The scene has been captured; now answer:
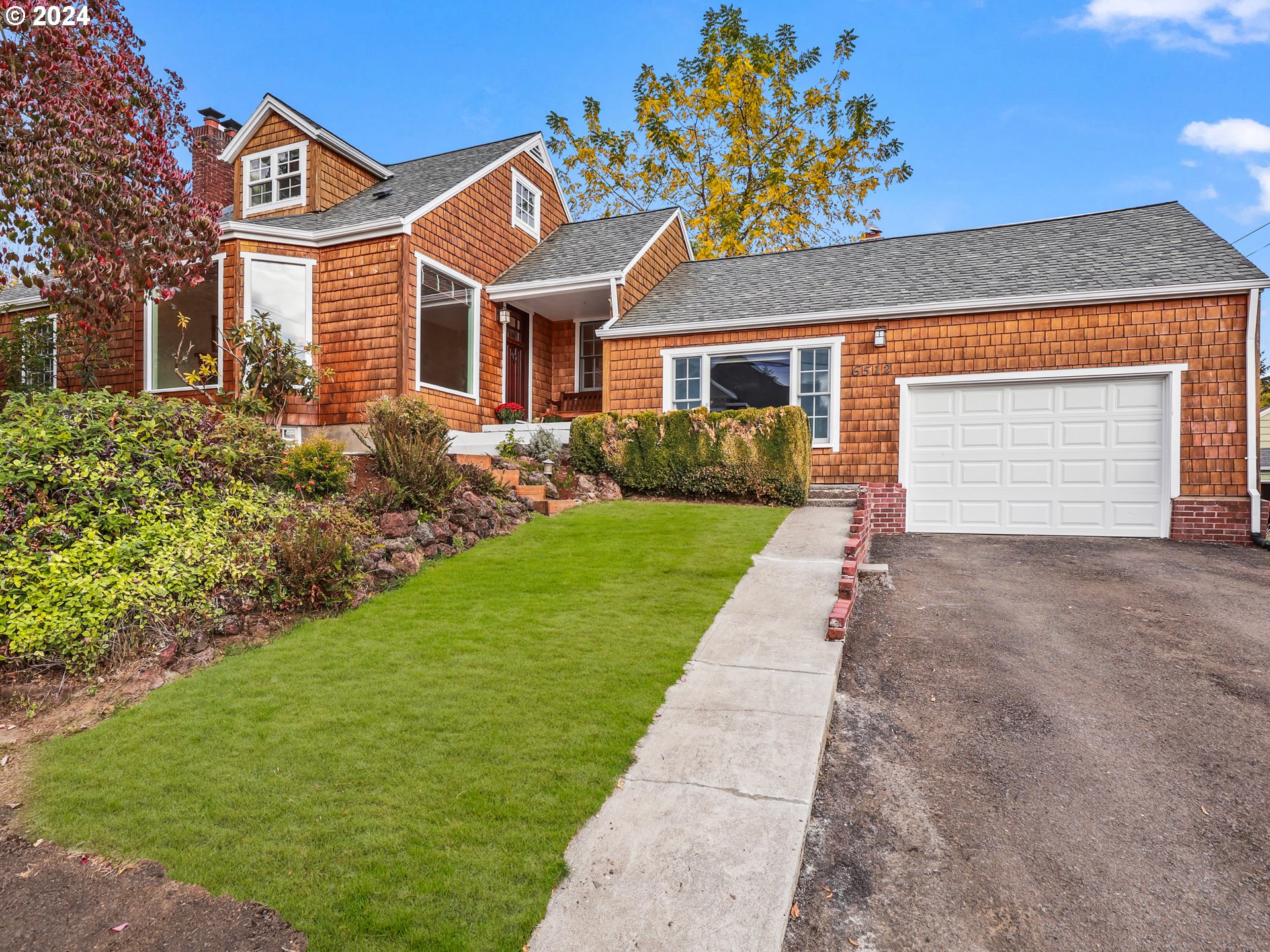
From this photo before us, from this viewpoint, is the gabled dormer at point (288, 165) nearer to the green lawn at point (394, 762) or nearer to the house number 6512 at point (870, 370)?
the house number 6512 at point (870, 370)

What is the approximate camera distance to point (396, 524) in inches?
267

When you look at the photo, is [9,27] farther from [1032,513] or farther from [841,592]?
[1032,513]

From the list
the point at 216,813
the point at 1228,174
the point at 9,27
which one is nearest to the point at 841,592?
the point at 216,813

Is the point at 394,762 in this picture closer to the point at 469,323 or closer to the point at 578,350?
the point at 469,323

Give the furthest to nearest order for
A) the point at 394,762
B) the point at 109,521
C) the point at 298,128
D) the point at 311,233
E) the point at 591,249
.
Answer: the point at 591,249 < the point at 298,128 < the point at 311,233 < the point at 109,521 < the point at 394,762

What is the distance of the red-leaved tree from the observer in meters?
7.36

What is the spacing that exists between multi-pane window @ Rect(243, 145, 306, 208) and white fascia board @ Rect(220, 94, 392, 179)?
1.20ft

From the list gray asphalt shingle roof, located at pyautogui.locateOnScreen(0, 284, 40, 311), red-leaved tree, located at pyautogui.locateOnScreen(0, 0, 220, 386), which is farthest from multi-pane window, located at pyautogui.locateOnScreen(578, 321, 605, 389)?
gray asphalt shingle roof, located at pyautogui.locateOnScreen(0, 284, 40, 311)

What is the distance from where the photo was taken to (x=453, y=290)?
12805 mm

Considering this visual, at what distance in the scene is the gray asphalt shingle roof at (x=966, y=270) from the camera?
1059 cm

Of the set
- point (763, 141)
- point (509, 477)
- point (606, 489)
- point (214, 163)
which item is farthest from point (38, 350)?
point (763, 141)

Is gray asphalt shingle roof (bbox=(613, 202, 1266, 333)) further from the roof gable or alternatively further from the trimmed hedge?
the trimmed hedge

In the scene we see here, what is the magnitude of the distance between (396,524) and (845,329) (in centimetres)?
804

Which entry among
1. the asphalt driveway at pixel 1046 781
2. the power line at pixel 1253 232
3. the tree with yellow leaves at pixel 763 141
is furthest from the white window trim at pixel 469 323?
the power line at pixel 1253 232
